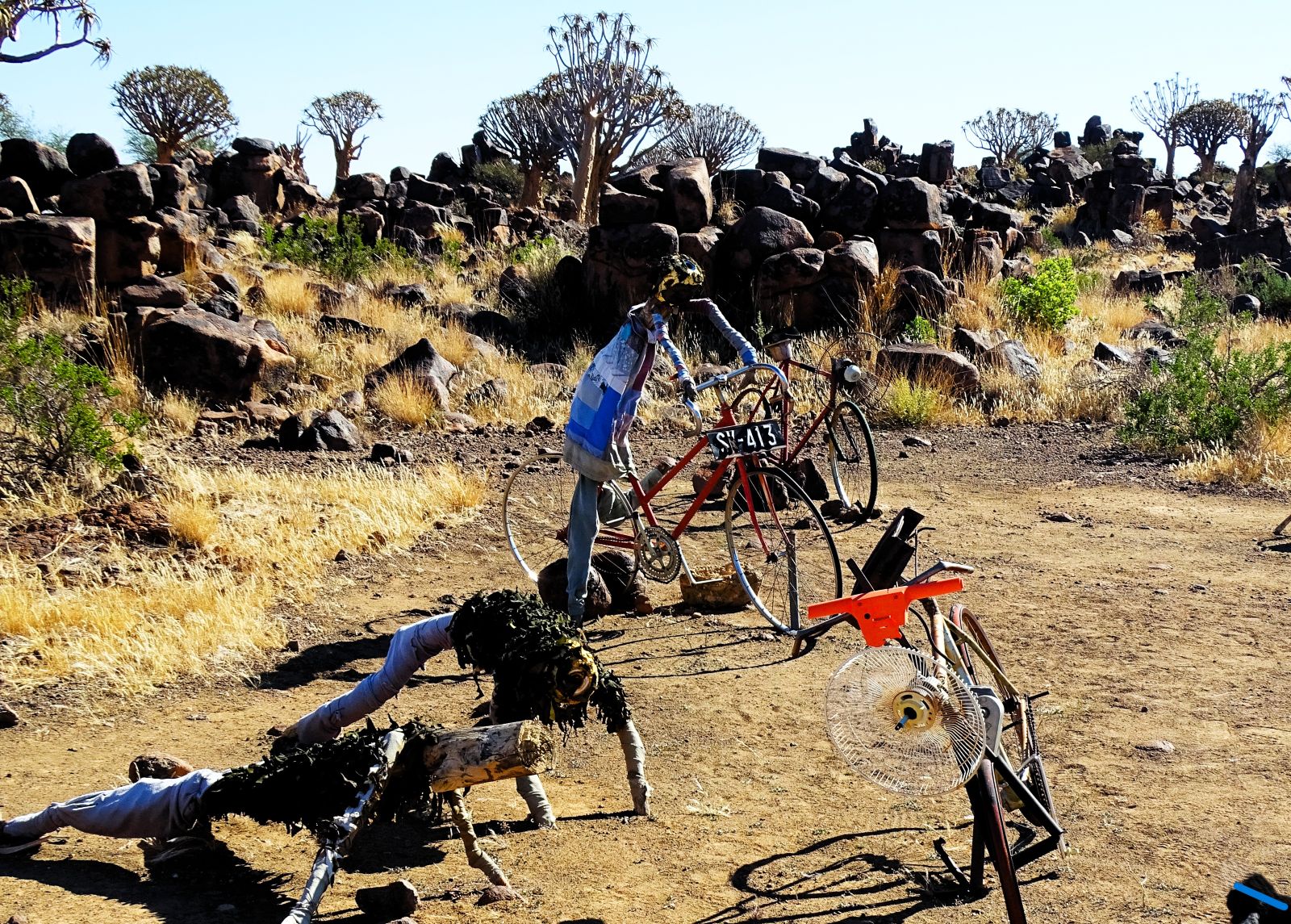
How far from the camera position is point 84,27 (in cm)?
1538

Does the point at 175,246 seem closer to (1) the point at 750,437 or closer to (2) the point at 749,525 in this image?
(2) the point at 749,525

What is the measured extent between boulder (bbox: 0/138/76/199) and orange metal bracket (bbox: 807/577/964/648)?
67.2 ft

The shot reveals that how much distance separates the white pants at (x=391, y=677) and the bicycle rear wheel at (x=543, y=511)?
228cm

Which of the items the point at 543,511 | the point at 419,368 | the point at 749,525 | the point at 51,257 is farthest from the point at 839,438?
the point at 51,257

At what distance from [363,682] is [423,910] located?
1.02 m

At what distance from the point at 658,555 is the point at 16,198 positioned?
15.9 meters

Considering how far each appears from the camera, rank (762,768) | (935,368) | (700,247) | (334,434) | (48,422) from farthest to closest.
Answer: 1. (700,247)
2. (935,368)
3. (334,434)
4. (48,422)
5. (762,768)

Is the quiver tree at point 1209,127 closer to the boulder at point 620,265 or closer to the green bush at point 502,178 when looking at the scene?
the green bush at point 502,178

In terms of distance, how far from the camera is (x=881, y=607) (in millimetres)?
3508

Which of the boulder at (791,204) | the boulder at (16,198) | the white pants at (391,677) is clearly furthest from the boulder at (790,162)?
the white pants at (391,677)

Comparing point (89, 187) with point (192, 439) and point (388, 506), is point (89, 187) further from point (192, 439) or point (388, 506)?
point (388, 506)

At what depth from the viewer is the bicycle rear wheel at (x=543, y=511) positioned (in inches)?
272

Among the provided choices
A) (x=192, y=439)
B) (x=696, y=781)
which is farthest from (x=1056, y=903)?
(x=192, y=439)

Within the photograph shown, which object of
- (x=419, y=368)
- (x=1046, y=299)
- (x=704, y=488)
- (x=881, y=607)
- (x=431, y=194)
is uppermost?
(x=431, y=194)
